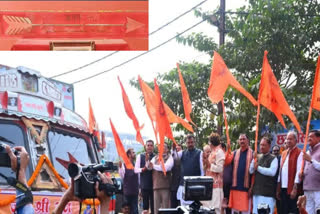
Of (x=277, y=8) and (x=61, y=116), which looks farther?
(x=277, y=8)

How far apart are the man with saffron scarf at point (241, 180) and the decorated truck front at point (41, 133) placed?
228cm

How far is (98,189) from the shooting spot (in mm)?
5332

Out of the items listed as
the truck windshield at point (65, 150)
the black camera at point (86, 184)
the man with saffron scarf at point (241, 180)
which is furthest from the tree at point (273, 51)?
the black camera at point (86, 184)

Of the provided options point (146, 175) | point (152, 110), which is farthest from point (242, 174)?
point (152, 110)

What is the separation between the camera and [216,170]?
34.5ft

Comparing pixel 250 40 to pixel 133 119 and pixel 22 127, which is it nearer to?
pixel 133 119

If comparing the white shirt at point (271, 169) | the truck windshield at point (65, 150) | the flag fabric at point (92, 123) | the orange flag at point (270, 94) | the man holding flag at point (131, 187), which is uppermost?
the orange flag at point (270, 94)

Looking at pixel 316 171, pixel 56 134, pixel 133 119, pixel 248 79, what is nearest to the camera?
pixel 316 171

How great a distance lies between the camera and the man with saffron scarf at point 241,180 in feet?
33.8

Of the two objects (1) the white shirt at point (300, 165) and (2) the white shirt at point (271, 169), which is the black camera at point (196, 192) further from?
(2) the white shirt at point (271, 169)

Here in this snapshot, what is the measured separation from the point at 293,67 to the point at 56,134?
609 centimetres

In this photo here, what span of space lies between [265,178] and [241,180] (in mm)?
526

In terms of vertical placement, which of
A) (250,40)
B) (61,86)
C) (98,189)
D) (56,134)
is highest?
(250,40)

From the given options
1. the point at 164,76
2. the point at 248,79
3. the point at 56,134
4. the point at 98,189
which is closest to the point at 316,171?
the point at 56,134
